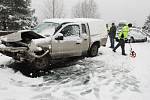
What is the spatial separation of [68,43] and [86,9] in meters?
64.1

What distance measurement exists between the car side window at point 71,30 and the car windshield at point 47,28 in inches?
15.1

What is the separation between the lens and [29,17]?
99.1 feet

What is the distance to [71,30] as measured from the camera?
11.7 meters

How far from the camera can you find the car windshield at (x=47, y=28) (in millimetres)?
11056

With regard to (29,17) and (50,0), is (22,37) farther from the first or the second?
(50,0)

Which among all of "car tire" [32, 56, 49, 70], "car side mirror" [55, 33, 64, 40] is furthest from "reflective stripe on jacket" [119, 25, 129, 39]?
"car tire" [32, 56, 49, 70]

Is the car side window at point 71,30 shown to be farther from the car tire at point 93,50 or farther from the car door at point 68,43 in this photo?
the car tire at point 93,50

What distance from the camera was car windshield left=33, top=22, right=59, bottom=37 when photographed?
11056 millimetres

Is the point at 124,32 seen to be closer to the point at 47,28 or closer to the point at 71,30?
the point at 71,30

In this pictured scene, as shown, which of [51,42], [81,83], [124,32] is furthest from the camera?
[124,32]

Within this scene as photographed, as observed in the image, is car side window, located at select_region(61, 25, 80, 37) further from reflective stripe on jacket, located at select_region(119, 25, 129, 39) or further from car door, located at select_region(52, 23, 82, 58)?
reflective stripe on jacket, located at select_region(119, 25, 129, 39)

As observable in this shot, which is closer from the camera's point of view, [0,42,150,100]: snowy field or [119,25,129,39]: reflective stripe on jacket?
[0,42,150,100]: snowy field

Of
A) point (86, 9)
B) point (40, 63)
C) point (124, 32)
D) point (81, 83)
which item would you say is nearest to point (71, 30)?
point (40, 63)

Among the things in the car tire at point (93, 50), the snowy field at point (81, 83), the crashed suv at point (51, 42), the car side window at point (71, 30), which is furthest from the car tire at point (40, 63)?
the car tire at point (93, 50)
